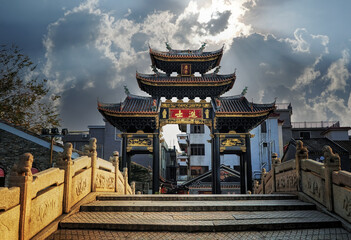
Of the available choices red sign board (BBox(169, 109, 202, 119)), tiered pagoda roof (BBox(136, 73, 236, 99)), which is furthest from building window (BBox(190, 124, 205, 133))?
red sign board (BBox(169, 109, 202, 119))

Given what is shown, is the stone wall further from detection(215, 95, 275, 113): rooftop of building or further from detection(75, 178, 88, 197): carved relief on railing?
detection(215, 95, 275, 113): rooftop of building

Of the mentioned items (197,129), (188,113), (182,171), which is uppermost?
(197,129)

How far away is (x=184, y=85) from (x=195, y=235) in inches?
534

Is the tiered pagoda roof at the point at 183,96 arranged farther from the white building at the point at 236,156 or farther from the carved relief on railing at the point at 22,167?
the white building at the point at 236,156

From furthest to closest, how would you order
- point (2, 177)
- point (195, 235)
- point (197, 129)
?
point (197, 129) → point (2, 177) → point (195, 235)

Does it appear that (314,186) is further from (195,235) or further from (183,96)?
(183,96)

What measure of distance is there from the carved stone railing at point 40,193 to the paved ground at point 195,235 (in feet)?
1.61

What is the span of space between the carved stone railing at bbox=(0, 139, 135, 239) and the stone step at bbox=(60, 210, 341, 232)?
1.43 feet

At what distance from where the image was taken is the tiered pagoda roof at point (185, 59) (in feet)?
63.0

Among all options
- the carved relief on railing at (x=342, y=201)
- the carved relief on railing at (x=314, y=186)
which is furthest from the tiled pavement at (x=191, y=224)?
the carved relief on railing at (x=314, y=186)

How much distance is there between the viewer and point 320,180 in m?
6.62

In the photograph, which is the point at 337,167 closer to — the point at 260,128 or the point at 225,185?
the point at 225,185

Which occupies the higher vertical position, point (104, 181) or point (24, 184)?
point (24, 184)

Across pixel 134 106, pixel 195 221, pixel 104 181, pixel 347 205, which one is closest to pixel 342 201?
pixel 347 205
